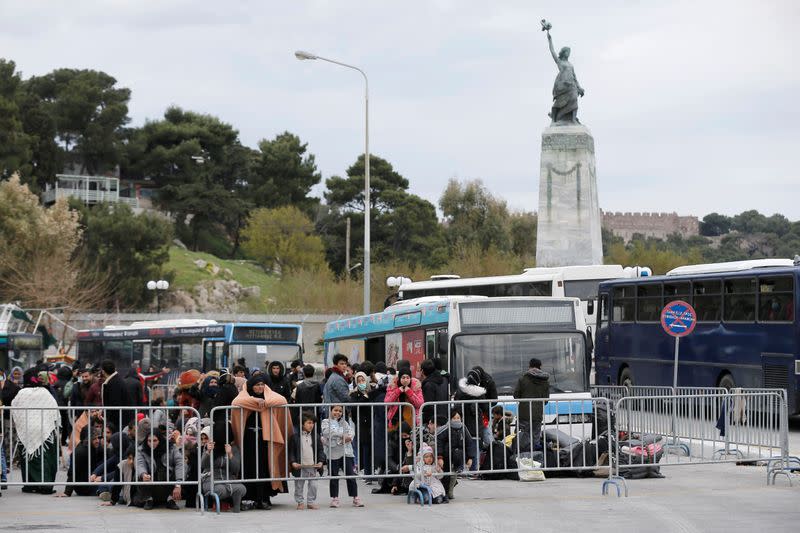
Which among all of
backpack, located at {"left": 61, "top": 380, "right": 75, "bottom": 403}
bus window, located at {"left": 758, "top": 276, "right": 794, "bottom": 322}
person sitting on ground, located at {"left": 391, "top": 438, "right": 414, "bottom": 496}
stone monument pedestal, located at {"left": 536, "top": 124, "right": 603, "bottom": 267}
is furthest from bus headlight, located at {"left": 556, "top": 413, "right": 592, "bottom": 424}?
stone monument pedestal, located at {"left": 536, "top": 124, "right": 603, "bottom": 267}

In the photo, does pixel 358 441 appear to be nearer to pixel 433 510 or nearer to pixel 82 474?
pixel 433 510

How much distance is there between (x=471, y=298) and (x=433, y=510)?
6.97 metres

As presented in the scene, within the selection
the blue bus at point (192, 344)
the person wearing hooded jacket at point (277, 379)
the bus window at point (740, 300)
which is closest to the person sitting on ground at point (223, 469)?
the person wearing hooded jacket at point (277, 379)

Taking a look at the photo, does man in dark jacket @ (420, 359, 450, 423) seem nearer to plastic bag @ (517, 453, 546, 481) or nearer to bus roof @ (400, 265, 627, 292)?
plastic bag @ (517, 453, 546, 481)

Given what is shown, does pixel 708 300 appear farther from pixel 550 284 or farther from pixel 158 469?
pixel 158 469

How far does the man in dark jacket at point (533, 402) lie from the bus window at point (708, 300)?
10.8 metres

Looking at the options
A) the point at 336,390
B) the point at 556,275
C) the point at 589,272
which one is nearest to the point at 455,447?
the point at 336,390

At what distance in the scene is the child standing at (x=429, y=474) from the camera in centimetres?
1389

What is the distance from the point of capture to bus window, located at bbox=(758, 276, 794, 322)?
23.9 metres

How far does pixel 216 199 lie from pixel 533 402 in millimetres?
82087

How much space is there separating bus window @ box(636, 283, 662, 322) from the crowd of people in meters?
14.1

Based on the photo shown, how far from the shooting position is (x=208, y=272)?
86.6 meters

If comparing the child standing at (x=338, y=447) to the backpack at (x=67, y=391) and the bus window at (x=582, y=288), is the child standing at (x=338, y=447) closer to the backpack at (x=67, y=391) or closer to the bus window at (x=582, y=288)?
the backpack at (x=67, y=391)

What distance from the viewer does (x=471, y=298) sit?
66.0ft
